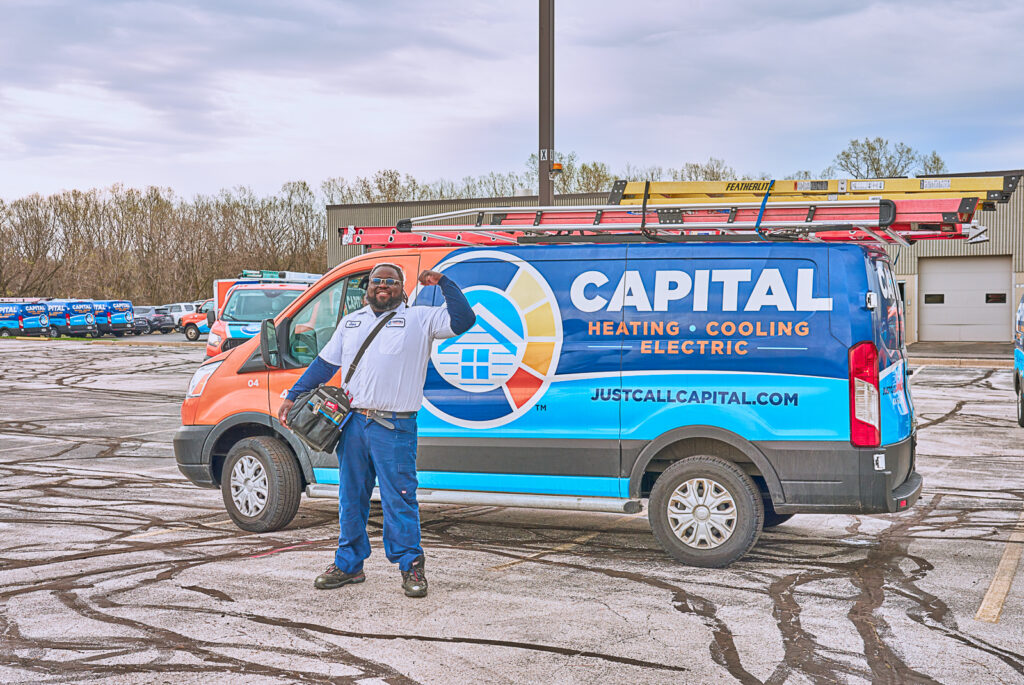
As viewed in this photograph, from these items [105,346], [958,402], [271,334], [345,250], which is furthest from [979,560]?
[345,250]

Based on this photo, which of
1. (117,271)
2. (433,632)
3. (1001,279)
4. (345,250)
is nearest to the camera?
(433,632)

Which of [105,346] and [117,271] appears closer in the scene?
[105,346]

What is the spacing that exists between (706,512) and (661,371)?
937 mm

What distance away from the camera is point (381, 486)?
20.1 ft

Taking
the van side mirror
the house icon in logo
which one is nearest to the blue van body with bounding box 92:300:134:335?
the van side mirror

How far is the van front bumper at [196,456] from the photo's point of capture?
8148 mm

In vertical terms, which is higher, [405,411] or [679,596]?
[405,411]

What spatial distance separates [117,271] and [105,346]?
145 ft

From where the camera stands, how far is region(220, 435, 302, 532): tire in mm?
7762

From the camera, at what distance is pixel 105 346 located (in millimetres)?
40500

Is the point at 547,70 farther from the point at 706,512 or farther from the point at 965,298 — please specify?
the point at 965,298

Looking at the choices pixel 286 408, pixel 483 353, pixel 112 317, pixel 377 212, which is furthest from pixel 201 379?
pixel 112 317

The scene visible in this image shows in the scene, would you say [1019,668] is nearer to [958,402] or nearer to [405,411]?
[405,411]

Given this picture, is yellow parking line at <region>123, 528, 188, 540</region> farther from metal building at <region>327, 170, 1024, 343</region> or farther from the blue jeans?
metal building at <region>327, 170, 1024, 343</region>
